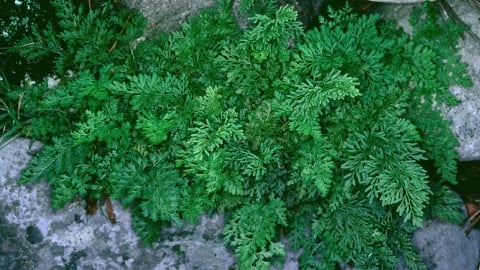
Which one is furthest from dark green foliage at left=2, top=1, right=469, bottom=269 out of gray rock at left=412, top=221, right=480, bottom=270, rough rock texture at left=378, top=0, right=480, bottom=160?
gray rock at left=412, top=221, right=480, bottom=270

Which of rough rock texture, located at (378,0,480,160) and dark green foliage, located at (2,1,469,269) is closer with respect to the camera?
dark green foliage, located at (2,1,469,269)

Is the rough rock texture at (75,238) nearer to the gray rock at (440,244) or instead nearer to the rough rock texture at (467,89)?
the gray rock at (440,244)

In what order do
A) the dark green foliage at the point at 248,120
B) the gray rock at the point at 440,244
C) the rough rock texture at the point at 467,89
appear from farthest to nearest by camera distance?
1. the gray rock at the point at 440,244
2. the rough rock texture at the point at 467,89
3. the dark green foliage at the point at 248,120

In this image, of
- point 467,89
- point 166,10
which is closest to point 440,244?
point 467,89

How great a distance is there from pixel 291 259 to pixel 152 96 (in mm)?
1994

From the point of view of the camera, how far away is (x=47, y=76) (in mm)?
3701

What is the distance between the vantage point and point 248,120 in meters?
3.53

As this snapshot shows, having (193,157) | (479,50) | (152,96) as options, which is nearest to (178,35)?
(152,96)

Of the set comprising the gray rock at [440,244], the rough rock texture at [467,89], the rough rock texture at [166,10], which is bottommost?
the gray rock at [440,244]

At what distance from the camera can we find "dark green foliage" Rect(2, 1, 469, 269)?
338 centimetres

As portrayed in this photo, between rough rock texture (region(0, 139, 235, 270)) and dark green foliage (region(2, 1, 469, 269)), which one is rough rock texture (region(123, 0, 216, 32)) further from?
rough rock texture (region(0, 139, 235, 270))

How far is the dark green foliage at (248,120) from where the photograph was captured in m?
3.38

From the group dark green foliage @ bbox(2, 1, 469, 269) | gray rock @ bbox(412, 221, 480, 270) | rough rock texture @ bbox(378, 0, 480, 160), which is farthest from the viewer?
gray rock @ bbox(412, 221, 480, 270)

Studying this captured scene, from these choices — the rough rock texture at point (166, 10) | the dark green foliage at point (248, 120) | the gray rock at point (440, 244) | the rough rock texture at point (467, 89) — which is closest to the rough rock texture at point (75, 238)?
the dark green foliage at point (248, 120)
